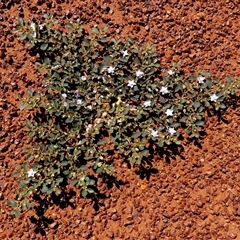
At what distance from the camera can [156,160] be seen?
153 inches

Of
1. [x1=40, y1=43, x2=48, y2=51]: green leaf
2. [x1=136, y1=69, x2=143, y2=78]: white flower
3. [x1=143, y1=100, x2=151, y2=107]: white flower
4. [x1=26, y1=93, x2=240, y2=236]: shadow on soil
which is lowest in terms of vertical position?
[x1=26, y1=93, x2=240, y2=236]: shadow on soil

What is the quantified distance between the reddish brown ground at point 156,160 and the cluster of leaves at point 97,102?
132 millimetres

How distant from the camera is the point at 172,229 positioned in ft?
12.5

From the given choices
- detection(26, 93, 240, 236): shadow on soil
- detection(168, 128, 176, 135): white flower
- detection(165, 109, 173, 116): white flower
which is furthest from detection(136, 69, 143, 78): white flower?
detection(26, 93, 240, 236): shadow on soil

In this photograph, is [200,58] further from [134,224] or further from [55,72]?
[134,224]

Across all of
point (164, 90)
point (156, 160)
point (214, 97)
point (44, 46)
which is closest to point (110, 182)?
point (156, 160)

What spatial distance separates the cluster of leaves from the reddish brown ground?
0.13 m

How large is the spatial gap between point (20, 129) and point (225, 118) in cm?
165

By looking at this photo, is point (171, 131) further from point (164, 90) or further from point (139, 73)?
point (139, 73)

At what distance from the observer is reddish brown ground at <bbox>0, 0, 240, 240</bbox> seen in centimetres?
378

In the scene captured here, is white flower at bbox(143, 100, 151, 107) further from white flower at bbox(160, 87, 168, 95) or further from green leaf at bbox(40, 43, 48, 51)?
green leaf at bbox(40, 43, 48, 51)

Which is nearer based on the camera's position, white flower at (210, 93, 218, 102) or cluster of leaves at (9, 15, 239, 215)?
cluster of leaves at (9, 15, 239, 215)

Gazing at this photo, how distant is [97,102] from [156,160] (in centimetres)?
66

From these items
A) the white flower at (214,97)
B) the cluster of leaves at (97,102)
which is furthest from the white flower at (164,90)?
the white flower at (214,97)
